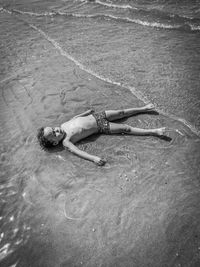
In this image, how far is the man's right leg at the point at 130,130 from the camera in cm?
534

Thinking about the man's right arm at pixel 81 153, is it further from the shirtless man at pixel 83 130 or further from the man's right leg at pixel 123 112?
the man's right leg at pixel 123 112

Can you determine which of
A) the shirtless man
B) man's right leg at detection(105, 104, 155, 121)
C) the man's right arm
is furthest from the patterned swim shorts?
the man's right arm

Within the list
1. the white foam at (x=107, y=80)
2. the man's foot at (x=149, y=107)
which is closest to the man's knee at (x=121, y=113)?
the man's foot at (x=149, y=107)

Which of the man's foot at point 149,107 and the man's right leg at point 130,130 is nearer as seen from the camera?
the man's right leg at point 130,130

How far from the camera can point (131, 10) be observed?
12531 millimetres

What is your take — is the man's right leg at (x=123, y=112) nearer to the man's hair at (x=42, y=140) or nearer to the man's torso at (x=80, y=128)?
the man's torso at (x=80, y=128)

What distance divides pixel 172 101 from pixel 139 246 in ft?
11.6

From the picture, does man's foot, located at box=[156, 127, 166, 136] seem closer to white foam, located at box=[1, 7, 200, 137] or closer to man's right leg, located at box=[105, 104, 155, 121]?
white foam, located at box=[1, 7, 200, 137]

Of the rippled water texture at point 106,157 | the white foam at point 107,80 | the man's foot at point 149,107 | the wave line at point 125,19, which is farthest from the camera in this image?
the wave line at point 125,19

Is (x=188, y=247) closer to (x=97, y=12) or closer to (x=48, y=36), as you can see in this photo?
(x=48, y=36)

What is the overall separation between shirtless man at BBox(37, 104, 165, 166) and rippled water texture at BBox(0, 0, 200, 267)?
18 cm

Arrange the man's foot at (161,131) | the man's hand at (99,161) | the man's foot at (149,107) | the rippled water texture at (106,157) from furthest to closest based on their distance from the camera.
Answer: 1. the man's foot at (149,107)
2. the man's foot at (161,131)
3. the man's hand at (99,161)
4. the rippled water texture at (106,157)

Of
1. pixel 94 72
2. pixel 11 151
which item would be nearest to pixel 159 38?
pixel 94 72

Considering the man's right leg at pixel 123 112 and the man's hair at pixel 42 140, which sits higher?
the man's right leg at pixel 123 112
